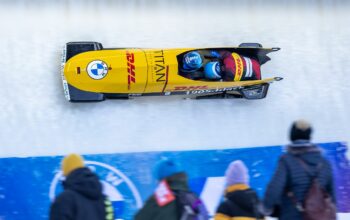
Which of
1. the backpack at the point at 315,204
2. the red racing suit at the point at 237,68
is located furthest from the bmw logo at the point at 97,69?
the backpack at the point at 315,204

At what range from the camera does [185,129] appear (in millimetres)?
5742

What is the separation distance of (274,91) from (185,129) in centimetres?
102

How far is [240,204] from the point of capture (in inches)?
128

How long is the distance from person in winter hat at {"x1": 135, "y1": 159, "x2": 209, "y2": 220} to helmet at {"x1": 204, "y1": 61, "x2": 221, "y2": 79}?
9.23 feet

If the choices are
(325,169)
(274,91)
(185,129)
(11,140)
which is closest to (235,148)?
(185,129)

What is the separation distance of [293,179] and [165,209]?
692 mm

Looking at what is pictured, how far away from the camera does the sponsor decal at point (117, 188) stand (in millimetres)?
4949

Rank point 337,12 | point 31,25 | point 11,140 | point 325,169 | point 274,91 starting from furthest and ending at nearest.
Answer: point 337,12, point 274,91, point 31,25, point 11,140, point 325,169

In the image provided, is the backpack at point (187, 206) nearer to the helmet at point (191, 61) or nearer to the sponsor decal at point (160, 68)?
the sponsor decal at point (160, 68)

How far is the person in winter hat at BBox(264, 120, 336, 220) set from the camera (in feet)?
10.4

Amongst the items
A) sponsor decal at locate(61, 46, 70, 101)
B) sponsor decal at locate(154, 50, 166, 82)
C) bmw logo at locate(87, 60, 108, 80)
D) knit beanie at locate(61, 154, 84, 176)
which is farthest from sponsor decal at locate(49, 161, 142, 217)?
knit beanie at locate(61, 154, 84, 176)

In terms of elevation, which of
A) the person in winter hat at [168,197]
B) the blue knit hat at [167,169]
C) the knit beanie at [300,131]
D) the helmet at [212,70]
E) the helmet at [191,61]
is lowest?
the person in winter hat at [168,197]

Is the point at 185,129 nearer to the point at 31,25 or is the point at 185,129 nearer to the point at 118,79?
the point at 118,79

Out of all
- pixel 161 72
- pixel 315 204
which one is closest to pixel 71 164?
pixel 315 204
